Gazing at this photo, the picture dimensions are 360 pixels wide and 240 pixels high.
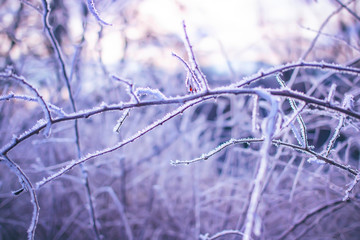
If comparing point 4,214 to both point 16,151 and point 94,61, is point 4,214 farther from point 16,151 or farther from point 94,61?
point 94,61

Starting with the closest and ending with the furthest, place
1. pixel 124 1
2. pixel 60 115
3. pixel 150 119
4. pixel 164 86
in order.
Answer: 1. pixel 60 115
2. pixel 124 1
3. pixel 164 86
4. pixel 150 119

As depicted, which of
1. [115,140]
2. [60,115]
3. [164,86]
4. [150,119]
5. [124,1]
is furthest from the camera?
[150,119]

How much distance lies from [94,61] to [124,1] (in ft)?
1.66

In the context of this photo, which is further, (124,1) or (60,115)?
(124,1)

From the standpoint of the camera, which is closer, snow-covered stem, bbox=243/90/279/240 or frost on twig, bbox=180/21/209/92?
snow-covered stem, bbox=243/90/279/240

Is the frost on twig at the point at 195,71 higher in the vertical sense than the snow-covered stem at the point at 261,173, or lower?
higher

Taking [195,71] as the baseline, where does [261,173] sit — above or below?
below

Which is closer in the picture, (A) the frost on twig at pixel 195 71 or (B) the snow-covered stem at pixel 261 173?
(B) the snow-covered stem at pixel 261 173

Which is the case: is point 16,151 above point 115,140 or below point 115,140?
below

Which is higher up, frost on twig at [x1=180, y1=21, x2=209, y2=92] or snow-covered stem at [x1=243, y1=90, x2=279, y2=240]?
frost on twig at [x1=180, y1=21, x2=209, y2=92]

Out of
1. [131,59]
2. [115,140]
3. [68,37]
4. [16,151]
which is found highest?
[68,37]

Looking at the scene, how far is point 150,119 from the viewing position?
2.63 metres

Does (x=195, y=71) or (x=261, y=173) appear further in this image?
(x=195, y=71)

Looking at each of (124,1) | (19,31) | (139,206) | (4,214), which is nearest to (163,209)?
(139,206)
